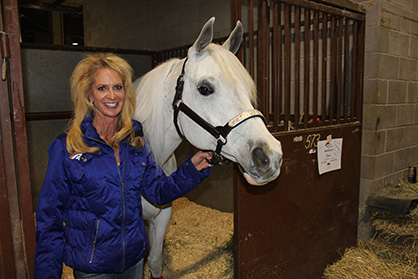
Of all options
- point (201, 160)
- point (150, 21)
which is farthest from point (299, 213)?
point (150, 21)

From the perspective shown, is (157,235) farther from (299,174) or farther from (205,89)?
(205,89)

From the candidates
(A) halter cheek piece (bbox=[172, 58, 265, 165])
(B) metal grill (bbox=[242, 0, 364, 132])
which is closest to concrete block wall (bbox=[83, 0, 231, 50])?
(B) metal grill (bbox=[242, 0, 364, 132])

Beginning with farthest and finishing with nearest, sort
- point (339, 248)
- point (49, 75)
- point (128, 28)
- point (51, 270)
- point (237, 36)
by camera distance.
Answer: point (128, 28)
point (49, 75)
point (339, 248)
point (237, 36)
point (51, 270)

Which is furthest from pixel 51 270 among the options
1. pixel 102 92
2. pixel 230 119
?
pixel 230 119

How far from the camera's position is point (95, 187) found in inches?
42.8

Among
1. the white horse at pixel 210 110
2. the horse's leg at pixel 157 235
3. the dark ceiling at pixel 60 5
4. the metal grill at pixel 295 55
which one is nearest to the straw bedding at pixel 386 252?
the metal grill at pixel 295 55

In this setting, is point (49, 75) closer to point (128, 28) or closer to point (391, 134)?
point (128, 28)

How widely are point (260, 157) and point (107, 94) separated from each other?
2.00 ft

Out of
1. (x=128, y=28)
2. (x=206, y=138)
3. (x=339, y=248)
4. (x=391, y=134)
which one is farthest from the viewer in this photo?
(x=128, y=28)

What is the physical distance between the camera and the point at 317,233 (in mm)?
2121

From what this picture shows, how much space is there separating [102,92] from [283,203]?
1.23 meters

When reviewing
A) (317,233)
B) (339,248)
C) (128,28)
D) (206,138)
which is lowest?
(339,248)

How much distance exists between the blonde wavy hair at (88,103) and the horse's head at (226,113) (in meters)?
0.24

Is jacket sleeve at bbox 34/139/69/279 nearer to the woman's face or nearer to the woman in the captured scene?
the woman
